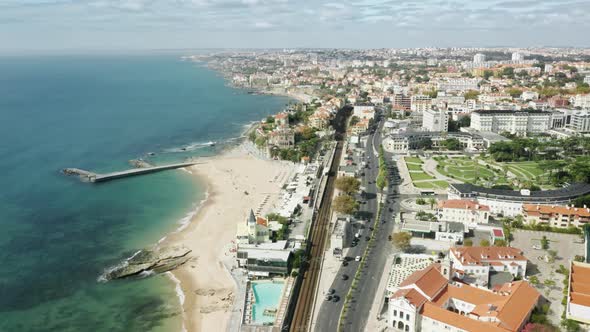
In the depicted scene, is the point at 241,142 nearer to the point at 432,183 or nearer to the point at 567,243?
the point at 432,183

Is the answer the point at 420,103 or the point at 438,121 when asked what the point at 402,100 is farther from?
the point at 438,121

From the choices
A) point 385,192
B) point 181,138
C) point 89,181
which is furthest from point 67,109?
point 385,192

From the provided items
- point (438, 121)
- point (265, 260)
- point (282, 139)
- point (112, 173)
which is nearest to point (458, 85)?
point (438, 121)

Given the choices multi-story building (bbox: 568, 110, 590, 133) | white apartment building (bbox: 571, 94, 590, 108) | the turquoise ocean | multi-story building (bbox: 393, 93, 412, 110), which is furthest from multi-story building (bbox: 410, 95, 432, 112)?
the turquoise ocean

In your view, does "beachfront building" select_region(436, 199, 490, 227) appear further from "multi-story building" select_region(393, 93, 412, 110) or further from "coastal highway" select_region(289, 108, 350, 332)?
"multi-story building" select_region(393, 93, 412, 110)

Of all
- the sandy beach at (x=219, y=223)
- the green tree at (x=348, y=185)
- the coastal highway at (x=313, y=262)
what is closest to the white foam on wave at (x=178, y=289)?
the sandy beach at (x=219, y=223)

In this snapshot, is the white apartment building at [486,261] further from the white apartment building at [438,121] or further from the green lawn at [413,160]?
the white apartment building at [438,121]

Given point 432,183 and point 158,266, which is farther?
point 432,183
